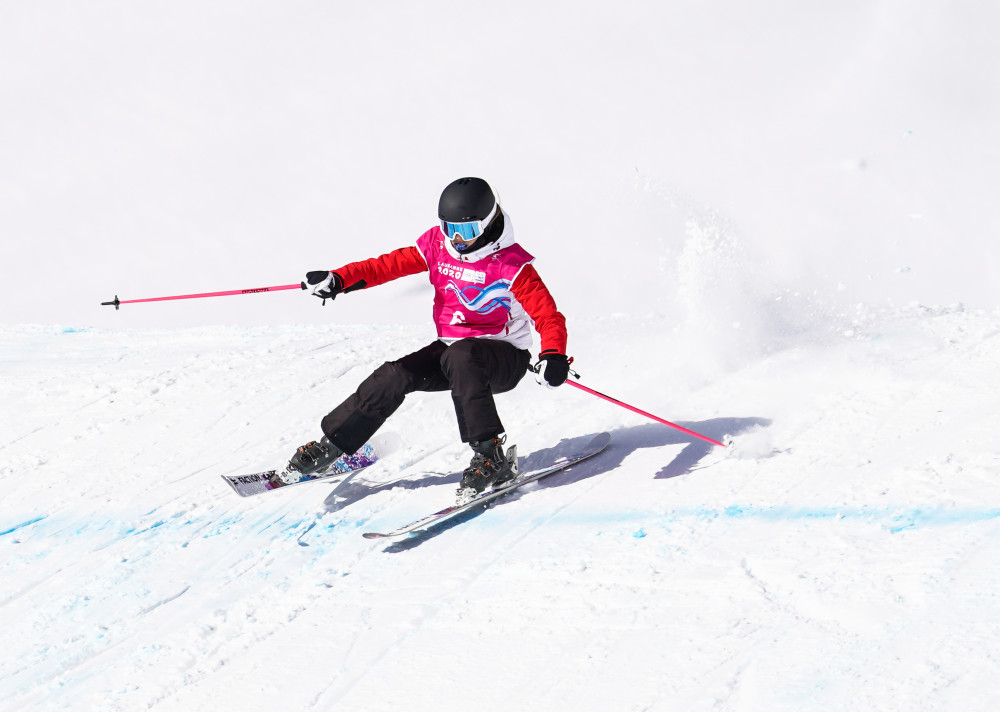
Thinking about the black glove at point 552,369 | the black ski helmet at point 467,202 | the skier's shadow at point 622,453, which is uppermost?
the black ski helmet at point 467,202

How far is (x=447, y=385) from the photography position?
4199 mm

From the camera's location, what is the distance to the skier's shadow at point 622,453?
4.02 metres

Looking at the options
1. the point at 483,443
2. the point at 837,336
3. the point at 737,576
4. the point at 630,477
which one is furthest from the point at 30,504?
the point at 837,336

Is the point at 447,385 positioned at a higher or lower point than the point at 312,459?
higher

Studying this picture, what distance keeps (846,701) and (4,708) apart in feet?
8.44

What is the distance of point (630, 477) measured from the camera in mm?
4090

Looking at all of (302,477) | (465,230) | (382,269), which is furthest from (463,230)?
(302,477)

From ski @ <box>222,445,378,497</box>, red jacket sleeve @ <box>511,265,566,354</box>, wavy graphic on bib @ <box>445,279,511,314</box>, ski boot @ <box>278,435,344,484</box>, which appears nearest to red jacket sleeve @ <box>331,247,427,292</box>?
wavy graphic on bib @ <box>445,279,511,314</box>

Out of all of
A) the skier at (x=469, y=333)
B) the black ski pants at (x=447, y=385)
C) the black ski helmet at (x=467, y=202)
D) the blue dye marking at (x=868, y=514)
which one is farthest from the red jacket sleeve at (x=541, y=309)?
the blue dye marking at (x=868, y=514)

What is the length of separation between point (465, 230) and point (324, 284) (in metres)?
0.81

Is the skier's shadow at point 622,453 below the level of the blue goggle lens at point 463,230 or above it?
below

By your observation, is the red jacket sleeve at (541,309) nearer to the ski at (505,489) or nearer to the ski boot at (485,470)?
the ski boot at (485,470)

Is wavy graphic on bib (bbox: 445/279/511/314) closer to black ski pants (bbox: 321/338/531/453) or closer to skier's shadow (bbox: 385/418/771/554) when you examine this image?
black ski pants (bbox: 321/338/531/453)

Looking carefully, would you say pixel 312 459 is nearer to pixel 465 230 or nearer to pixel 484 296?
pixel 484 296
